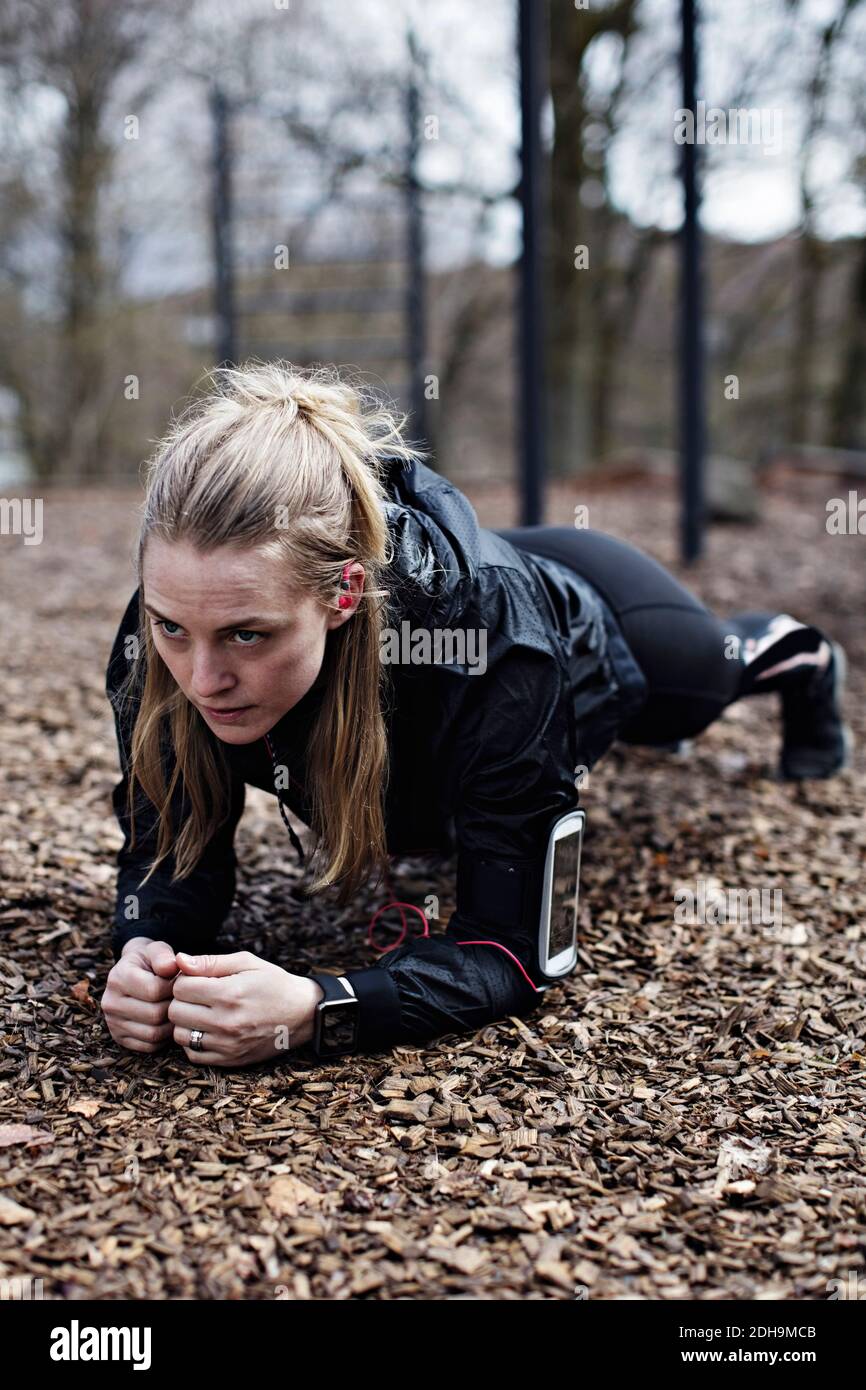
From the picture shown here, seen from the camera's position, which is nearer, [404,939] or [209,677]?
[209,677]

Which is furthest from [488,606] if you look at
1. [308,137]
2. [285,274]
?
[285,274]

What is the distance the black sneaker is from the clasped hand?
1.93m

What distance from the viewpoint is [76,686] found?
406 cm

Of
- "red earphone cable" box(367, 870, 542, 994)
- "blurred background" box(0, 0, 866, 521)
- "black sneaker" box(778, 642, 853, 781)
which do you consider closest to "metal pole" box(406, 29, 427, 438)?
→ "blurred background" box(0, 0, 866, 521)

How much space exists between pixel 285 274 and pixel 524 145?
7.46 metres

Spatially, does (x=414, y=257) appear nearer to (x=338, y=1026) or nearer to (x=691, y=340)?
(x=691, y=340)

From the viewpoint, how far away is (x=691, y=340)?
6.06 meters

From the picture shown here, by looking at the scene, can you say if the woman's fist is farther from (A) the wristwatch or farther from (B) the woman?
(A) the wristwatch

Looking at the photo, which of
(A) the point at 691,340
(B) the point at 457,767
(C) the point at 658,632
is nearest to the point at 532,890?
(B) the point at 457,767

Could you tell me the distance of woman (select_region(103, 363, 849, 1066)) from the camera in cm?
170

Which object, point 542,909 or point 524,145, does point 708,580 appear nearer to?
point 524,145

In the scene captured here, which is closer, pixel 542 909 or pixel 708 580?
pixel 542 909

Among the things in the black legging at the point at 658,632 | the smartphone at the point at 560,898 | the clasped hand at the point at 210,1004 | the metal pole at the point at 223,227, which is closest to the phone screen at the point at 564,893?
the smartphone at the point at 560,898

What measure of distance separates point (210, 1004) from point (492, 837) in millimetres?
503
